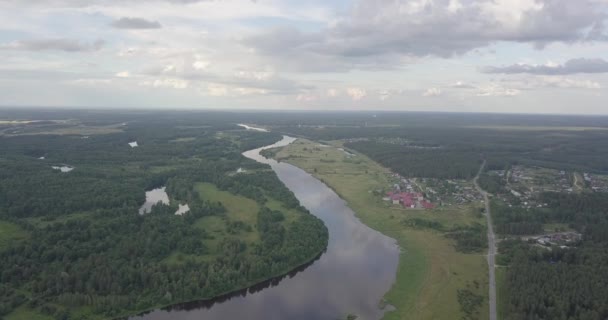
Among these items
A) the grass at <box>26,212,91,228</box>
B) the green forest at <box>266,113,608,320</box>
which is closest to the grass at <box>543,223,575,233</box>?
the green forest at <box>266,113,608,320</box>

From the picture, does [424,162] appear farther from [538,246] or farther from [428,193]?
[538,246]

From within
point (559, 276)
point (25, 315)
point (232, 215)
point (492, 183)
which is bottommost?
point (25, 315)

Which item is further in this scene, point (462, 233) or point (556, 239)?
point (462, 233)

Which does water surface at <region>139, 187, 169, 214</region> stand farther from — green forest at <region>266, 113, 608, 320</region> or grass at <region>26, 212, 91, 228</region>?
green forest at <region>266, 113, 608, 320</region>

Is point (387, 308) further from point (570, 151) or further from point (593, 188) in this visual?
point (570, 151)

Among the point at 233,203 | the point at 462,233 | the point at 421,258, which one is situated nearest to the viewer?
the point at 421,258

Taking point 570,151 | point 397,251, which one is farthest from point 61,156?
point 570,151

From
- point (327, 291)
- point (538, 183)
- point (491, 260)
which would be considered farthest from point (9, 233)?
point (538, 183)
